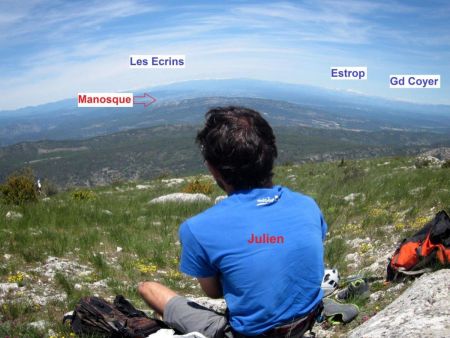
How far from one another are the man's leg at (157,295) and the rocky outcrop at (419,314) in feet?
5.44

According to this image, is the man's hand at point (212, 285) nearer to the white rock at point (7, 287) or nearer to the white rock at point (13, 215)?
the white rock at point (7, 287)

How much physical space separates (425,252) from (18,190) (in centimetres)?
1263

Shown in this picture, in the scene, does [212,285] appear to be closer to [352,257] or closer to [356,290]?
[356,290]

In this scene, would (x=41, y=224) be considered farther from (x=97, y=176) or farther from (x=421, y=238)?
(x=97, y=176)

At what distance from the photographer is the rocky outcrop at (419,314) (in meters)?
3.28

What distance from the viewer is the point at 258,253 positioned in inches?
116

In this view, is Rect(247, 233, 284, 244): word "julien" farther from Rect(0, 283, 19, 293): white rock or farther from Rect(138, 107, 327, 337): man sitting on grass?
Rect(0, 283, 19, 293): white rock

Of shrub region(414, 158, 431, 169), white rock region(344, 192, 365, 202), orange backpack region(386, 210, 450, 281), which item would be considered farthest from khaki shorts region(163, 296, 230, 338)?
shrub region(414, 158, 431, 169)

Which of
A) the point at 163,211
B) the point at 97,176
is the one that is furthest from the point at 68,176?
Result: the point at 163,211

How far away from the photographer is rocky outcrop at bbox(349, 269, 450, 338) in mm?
3277

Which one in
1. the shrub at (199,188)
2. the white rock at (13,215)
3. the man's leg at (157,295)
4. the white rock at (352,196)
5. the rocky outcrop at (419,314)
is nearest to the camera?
the rocky outcrop at (419,314)

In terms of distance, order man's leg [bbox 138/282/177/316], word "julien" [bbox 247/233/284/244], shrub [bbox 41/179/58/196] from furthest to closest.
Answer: shrub [bbox 41/179/58/196] → man's leg [bbox 138/282/177/316] → word "julien" [bbox 247/233/284/244]

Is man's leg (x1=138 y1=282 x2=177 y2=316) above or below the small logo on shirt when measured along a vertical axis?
below

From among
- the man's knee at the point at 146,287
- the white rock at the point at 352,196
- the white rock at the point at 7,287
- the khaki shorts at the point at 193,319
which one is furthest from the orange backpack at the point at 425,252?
the white rock at the point at 352,196
